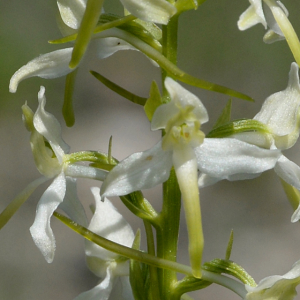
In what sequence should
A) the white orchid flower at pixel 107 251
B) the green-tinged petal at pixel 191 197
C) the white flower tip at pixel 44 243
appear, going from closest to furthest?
the green-tinged petal at pixel 191 197 < the white flower tip at pixel 44 243 < the white orchid flower at pixel 107 251

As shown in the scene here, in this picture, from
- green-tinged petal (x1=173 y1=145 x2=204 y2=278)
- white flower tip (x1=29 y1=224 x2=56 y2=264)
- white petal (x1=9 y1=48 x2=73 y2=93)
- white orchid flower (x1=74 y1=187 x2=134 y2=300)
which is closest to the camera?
green-tinged petal (x1=173 y1=145 x2=204 y2=278)

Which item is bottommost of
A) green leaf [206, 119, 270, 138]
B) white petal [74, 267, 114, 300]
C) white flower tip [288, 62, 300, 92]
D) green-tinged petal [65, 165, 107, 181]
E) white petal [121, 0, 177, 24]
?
white petal [74, 267, 114, 300]

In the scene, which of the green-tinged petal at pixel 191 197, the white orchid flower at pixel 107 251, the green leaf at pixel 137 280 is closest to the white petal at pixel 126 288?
the white orchid flower at pixel 107 251

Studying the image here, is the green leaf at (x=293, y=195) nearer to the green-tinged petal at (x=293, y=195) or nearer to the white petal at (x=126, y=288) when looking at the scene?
the green-tinged petal at (x=293, y=195)

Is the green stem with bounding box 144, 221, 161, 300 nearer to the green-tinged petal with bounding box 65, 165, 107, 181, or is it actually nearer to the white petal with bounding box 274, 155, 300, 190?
the green-tinged petal with bounding box 65, 165, 107, 181

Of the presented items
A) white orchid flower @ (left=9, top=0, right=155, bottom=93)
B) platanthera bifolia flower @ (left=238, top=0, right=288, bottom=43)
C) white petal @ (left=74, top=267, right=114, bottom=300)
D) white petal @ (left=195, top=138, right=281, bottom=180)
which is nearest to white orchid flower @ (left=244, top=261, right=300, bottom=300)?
white petal @ (left=195, top=138, right=281, bottom=180)

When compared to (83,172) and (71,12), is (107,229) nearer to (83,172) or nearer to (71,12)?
(83,172)
